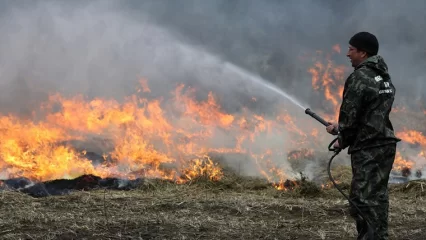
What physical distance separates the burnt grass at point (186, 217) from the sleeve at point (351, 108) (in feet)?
6.96

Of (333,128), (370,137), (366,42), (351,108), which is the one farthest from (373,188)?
(366,42)

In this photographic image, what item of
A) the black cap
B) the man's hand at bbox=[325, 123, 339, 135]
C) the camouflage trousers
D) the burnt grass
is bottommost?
the burnt grass

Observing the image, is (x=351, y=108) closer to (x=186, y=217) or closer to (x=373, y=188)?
(x=373, y=188)

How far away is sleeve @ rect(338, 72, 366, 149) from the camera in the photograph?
4031 mm

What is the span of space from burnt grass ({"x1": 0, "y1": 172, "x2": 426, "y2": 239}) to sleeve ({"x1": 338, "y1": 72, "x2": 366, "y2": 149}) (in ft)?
6.96

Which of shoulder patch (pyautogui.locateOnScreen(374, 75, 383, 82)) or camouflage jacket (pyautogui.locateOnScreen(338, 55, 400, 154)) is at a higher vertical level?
shoulder patch (pyautogui.locateOnScreen(374, 75, 383, 82))

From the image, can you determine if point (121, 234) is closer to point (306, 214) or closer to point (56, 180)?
point (306, 214)

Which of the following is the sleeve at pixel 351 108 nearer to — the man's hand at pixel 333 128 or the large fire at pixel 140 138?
the man's hand at pixel 333 128

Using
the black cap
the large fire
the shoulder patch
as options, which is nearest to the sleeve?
the shoulder patch

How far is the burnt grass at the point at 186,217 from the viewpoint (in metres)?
5.47

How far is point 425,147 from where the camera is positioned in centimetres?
1734

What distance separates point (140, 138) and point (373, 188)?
917 cm

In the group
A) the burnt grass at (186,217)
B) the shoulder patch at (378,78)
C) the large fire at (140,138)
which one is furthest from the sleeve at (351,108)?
the large fire at (140,138)

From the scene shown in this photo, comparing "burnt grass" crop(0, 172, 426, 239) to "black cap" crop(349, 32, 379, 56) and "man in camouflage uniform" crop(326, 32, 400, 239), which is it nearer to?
"man in camouflage uniform" crop(326, 32, 400, 239)
